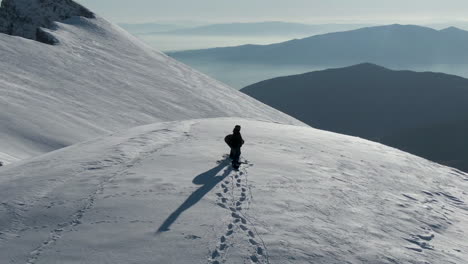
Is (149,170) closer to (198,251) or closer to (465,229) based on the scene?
(198,251)

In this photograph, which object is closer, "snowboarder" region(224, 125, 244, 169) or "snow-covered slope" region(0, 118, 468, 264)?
"snow-covered slope" region(0, 118, 468, 264)

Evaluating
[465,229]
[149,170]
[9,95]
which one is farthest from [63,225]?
[9,95]

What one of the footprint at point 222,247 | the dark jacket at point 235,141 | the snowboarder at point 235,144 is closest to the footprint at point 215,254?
the footprint at point 222,247

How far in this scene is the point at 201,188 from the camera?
1193cm

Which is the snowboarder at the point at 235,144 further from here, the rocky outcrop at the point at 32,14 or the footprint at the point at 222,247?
the rocky outcrop at the point at 32,14

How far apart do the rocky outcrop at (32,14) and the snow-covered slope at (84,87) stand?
0.37ft

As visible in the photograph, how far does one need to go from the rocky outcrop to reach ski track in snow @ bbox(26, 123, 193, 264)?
137 feet

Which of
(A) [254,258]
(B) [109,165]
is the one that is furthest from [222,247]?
(B) [109,165]

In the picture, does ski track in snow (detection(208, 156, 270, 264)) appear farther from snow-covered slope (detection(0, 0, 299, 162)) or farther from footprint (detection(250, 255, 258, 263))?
snow-covered slope (detection(0, 0, 299, 162))

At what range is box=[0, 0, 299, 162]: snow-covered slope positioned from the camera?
79.5 ft

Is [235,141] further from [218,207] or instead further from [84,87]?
[84,87]

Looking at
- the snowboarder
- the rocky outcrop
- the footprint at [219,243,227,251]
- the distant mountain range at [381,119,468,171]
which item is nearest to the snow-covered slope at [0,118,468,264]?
the footprint at [219,243,227,251]

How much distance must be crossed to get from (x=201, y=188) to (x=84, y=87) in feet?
95.1

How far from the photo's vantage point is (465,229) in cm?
1288
